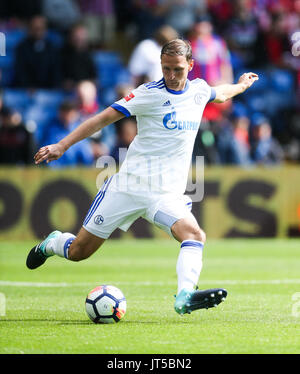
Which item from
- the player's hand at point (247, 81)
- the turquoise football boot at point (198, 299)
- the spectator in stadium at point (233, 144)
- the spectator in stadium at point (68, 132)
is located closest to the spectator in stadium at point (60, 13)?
the spectator in stadium at point (68, 132)

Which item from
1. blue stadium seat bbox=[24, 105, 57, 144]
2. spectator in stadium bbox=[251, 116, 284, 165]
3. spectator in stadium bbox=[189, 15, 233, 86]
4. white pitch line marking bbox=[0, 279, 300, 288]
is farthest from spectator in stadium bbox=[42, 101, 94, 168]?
white pitch line marking bbox=[0, 279, 300, 288]

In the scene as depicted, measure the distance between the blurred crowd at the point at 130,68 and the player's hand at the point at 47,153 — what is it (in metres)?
7.42

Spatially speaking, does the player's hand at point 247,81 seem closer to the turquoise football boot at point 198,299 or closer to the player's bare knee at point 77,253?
the player's bare knee at point 77,253

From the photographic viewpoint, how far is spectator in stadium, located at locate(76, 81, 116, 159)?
15.8m

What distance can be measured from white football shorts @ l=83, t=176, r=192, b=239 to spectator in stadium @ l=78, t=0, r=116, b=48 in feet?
45.0

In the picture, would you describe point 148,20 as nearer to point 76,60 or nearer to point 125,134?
point 76,60

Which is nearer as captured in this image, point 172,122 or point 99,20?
point 172,122

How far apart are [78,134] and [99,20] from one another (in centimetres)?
1451

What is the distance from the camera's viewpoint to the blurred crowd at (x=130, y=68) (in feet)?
51.3

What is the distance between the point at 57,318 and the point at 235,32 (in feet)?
47.1

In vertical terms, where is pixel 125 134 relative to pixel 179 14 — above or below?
below

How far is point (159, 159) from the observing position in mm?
7402

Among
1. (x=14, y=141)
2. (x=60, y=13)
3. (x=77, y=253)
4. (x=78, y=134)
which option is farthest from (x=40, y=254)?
(x=60, y=13)
